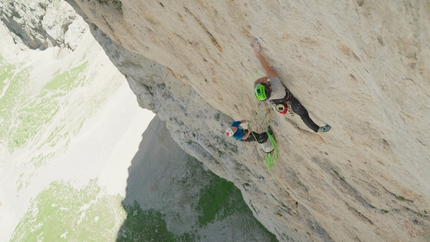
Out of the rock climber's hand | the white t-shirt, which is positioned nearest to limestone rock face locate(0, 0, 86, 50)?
the rock climber's hand

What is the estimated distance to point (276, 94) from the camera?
23.2 ft

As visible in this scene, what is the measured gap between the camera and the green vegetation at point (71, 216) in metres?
24.8

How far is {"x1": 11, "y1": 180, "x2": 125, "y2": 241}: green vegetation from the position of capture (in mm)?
24750

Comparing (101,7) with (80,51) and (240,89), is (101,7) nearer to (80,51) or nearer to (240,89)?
(240,89)

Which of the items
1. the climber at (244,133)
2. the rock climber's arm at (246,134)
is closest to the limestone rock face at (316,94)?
the climber at (244,133)

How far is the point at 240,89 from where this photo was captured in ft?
32.6

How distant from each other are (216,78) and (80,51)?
3419 cm

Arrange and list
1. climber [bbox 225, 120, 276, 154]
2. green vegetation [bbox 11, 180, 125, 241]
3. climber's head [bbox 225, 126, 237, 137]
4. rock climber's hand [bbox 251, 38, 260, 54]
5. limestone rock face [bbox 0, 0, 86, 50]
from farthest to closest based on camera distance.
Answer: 1. limestone rock face [bbox 0, 0, 86, 50]
2. green vegetation [bbox 11, 180, 125, 241]
3. climber [bbox 225, 120, 276, 154]
4. climber's head [bbox 225, 126, 237, 137]
5. rock climber's hand [bbox 251, 38, 260, 54]

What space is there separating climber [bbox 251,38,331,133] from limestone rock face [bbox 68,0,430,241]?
0.13m


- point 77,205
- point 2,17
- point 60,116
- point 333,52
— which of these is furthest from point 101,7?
point 2,17

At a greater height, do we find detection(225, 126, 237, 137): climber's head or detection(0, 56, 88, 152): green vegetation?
detection(225, 126, 237, 137): climber's head

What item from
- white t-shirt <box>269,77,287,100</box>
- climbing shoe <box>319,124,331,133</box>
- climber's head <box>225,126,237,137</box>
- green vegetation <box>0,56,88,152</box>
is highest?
white t-shirt <box>269,77,287,100</box>

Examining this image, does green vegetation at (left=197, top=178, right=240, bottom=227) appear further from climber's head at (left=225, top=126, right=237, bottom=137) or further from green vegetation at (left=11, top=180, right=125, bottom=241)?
climber's head at (left=225, top=126, right=237, bottom=137)

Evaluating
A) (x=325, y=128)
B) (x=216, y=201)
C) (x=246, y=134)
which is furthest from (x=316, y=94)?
(x=216, y=201)
